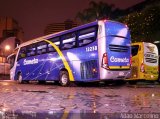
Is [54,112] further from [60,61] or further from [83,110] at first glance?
[60,61]

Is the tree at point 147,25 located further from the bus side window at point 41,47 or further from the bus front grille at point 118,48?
the bus front grille at point 118,48

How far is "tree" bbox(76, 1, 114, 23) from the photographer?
53.2 m

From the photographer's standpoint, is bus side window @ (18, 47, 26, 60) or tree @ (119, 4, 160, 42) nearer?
bus side window @ (18, 47, 26, 60)

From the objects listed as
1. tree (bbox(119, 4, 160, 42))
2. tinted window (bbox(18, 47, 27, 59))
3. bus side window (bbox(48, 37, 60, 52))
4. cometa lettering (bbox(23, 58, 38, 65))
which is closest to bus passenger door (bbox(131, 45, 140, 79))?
bus side window (bbox(48, 37, 60, 52))

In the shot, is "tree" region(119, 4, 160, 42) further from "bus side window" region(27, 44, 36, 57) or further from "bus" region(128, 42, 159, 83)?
"bus side window" region(27, 44, 36, 57)

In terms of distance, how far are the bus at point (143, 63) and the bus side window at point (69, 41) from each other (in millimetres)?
3956

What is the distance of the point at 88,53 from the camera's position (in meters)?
15.9

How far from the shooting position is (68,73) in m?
17.5

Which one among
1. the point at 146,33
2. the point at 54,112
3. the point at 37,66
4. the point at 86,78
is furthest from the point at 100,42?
the point at 146,33

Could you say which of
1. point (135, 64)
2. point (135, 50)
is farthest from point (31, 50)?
point (135, 64)

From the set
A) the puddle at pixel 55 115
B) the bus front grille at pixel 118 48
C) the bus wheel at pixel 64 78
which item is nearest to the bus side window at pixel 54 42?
the bus wheel at pixel 64 78

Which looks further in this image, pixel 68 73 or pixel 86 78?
pixel 68 73

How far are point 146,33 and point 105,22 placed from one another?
2072 centimetres

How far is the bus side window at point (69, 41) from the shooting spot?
17.2 metres
